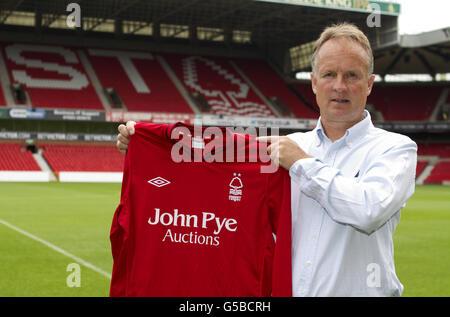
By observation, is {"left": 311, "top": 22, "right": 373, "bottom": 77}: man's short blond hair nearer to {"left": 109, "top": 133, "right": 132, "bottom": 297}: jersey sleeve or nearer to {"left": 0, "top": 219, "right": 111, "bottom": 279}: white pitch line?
{"left": 109, "top": 133, "right": 132, "bottom": 297}: jersey sleeve

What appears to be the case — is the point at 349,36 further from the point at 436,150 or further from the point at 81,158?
the point at 436,150

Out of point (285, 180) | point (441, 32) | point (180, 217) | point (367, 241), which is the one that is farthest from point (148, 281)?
point (441, 32)

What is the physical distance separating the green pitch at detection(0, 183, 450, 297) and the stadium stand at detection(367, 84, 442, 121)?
93.4 ft

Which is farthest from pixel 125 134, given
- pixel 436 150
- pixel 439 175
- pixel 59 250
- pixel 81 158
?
pixel 436 150

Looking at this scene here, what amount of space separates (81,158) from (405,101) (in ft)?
90.9

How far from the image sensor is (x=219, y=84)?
4209 cm

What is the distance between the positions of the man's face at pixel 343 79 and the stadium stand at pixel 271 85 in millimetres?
39275

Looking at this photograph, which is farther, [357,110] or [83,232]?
[83,232]

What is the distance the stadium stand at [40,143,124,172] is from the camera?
106 ft

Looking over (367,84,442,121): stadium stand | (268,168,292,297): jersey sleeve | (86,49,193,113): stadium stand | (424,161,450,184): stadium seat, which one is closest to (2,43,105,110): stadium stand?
(86,49,193,113): stadium stand

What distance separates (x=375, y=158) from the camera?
238 cm

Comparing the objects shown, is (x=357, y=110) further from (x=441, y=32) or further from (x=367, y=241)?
(x=441, y=32)

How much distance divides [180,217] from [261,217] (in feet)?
1.71

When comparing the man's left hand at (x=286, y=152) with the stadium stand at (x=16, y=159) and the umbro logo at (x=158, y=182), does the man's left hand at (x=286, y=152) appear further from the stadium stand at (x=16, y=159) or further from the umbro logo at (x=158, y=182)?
the stadium stand at (x=16, y=159)
